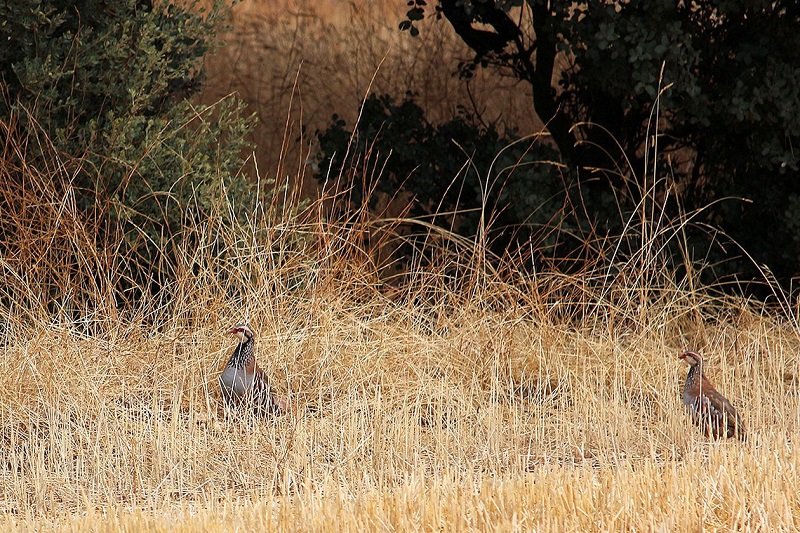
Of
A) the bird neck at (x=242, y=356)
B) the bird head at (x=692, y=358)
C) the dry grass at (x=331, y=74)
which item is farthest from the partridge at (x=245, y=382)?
the dry grass at (x=331, y=74)

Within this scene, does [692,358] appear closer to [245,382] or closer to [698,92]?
[245,382]

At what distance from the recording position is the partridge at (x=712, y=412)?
5.43m

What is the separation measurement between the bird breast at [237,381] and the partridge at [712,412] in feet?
6.98

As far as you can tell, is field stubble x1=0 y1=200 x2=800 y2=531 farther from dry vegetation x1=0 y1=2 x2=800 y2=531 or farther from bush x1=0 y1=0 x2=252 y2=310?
bush x1=0 y1=0 x2=252 y2=310

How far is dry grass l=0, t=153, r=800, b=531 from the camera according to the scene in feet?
14.4

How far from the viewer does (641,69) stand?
739 cm

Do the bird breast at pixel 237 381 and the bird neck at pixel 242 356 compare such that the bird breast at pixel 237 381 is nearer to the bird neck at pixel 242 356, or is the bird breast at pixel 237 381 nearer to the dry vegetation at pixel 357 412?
the bird neck at pixel 242 356

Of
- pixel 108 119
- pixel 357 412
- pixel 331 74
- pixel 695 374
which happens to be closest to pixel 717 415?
pixel 695 374

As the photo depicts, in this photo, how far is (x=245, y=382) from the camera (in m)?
5.73

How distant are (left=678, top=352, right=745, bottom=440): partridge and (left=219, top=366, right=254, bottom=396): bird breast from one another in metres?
2.13

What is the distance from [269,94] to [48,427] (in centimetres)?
688

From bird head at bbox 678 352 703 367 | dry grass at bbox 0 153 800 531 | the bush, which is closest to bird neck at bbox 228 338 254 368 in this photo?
dry grass at bbox 0 153 800 531

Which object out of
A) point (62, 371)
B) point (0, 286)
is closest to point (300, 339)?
point (62, 371)

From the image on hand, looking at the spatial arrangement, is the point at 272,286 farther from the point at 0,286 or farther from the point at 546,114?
the point at 546,114
